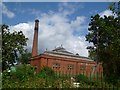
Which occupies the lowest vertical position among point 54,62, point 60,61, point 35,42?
point 54,62

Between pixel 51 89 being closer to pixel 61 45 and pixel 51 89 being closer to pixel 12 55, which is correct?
pixel 12 55

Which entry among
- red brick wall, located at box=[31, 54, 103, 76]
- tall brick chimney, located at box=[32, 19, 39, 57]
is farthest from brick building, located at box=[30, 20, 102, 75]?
tall brick chimney, located at box=[32, 19, 39, 57]

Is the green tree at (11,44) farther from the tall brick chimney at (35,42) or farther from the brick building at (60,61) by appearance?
the tall brick chimney at (35,42)

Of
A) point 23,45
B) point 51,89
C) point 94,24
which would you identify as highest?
point 94,24

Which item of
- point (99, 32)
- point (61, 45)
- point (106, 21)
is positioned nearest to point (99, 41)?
point (99, 32)

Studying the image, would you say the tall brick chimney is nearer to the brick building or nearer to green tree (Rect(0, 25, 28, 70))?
the brick building

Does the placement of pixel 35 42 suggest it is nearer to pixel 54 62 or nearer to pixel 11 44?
pixel 54 62

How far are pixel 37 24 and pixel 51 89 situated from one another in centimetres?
4254

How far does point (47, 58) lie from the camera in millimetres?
41188

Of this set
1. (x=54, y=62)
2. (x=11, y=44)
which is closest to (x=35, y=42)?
(x=54, y=62)

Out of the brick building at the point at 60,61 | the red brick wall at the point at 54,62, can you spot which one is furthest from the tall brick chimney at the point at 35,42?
the red brick wall at the point at 54,62

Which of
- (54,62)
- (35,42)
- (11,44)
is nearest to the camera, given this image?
(11,44)

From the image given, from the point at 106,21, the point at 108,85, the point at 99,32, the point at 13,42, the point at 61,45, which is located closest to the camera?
the point at 108,85

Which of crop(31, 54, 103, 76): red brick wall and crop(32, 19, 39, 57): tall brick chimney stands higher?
crop(32, 19, 39, 57): tall brick chimney
